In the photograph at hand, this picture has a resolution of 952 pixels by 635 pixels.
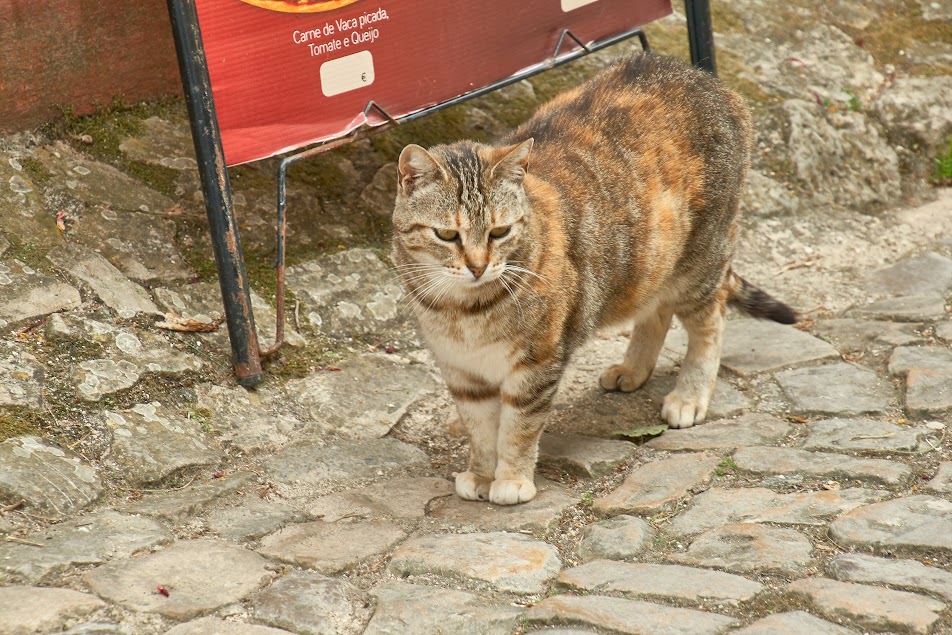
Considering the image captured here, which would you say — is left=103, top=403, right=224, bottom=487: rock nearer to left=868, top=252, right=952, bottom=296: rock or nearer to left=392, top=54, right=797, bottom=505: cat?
left=392, top=54, right=797, bottom=505: cat

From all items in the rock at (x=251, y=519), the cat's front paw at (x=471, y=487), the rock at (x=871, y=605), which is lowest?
the cat's front paw at (x=471, y=487)

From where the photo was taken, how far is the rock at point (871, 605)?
264 cm

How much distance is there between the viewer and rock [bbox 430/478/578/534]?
3.57 meters

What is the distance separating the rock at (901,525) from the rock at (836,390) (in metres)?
0.92

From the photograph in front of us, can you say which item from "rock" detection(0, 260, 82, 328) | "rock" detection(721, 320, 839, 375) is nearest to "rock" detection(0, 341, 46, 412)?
"rock" detection(0, 260, 82, 328)

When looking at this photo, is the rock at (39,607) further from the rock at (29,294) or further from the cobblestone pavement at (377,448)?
the rock at (29,294)

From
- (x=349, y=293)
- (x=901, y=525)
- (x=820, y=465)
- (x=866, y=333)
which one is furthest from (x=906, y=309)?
(x=349, y=293)

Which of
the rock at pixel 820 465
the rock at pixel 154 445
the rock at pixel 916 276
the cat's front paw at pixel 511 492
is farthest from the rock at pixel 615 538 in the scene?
the rock at pixel 916 276

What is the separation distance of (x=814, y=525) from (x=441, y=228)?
1.59 meters

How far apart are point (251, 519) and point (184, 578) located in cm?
52

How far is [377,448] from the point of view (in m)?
4.20

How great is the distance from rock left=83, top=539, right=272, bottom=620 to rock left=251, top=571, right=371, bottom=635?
85mm

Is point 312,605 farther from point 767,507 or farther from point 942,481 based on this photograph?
point 942,481

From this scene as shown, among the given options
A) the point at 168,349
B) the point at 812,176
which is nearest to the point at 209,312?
the point at 168,349
